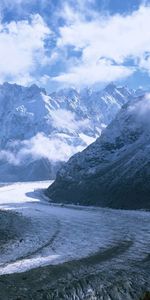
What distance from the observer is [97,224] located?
15362 centimetres

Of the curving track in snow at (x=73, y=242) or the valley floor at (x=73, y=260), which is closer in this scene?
the valley floor at (x=73, y=260)

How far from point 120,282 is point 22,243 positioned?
130ft

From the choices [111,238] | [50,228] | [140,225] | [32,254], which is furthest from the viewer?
[140,225]

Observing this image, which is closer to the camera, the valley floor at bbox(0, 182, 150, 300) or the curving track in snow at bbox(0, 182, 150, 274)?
the valley floor at bbox(0, 182, 150, 300)

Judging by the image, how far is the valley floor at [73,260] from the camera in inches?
2514

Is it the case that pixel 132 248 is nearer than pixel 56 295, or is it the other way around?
pixel 56 295

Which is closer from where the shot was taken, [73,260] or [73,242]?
[73,260]

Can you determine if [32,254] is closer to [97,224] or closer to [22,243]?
[22,243]

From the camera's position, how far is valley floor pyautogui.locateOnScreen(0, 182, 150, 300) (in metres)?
63.8

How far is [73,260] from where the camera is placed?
84.8 metres

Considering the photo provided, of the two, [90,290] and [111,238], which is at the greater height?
[111,238]

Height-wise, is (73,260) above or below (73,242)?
below

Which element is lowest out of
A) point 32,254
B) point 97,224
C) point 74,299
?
point 74,299

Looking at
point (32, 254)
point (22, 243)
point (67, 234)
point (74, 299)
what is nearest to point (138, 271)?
point (74, 299)
